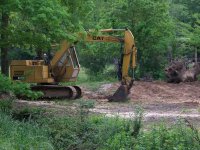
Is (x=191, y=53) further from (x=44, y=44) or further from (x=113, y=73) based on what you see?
(x=44, y=44)

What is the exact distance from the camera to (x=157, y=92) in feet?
89.7

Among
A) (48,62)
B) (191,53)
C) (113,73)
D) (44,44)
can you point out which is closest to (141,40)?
(113,73)

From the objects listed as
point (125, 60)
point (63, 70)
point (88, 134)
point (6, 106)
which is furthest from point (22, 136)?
point (125, 60)

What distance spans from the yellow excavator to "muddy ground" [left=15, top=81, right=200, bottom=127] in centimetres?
87

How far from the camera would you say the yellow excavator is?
22.6 m

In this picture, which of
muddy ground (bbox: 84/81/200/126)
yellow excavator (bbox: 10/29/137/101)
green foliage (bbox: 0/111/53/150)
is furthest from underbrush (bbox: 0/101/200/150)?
yellow excavator (bbox: 10/29/137/101)

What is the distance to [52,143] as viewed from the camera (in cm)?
1153

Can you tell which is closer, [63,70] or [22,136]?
[22,136]

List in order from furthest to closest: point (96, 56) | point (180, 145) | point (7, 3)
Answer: point (96, 56), point (7, 3), point (180, 145)

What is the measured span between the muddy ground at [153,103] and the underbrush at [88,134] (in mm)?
2413

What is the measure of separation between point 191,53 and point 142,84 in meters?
10.7

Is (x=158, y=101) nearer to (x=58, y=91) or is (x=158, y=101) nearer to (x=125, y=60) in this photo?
(x=125, y=60)

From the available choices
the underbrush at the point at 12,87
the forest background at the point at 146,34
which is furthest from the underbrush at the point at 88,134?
the forest background at the point at 146,34

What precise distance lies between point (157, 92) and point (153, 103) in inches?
196
